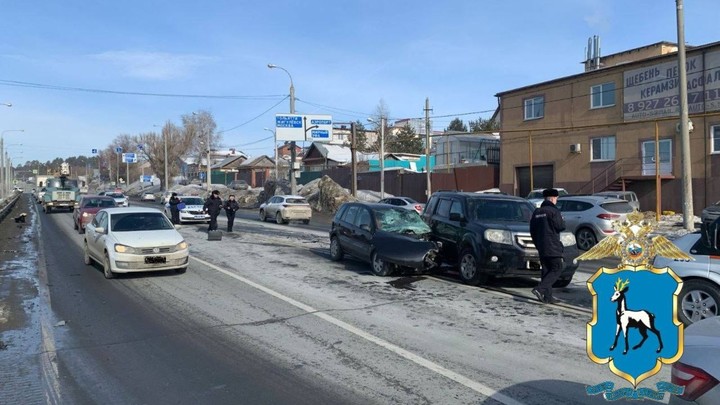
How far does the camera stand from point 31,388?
5.37 meters

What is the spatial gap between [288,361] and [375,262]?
572cm

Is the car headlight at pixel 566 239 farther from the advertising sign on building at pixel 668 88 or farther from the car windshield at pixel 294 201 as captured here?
the car windshield at pixel 294 201

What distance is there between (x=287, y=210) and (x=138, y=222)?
16124 mm

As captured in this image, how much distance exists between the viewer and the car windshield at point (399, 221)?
1195 centimetres

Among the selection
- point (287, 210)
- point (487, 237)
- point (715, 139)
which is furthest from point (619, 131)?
point (487, 237)

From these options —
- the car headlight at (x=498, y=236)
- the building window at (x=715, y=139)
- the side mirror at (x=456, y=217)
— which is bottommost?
the car headlight at (x=498, y=236)

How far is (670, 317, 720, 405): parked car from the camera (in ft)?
9.31

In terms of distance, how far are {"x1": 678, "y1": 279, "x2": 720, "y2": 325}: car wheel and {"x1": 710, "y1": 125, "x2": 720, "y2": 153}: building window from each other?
23059 mm

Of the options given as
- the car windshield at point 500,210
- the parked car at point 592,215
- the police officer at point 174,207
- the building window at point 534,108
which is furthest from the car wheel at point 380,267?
the building window at point 534,108

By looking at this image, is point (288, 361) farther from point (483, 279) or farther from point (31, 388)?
point (483, 279)

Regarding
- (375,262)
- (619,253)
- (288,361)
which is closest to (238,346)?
(288,361)

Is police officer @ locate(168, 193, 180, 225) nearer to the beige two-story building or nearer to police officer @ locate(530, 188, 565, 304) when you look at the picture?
Answer: police officer @ locate(530, 188, 565, 304)

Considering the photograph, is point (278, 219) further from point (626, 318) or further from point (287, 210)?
point (626, 318)

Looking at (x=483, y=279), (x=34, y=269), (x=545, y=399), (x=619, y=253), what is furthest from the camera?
(x=34, y=269)
